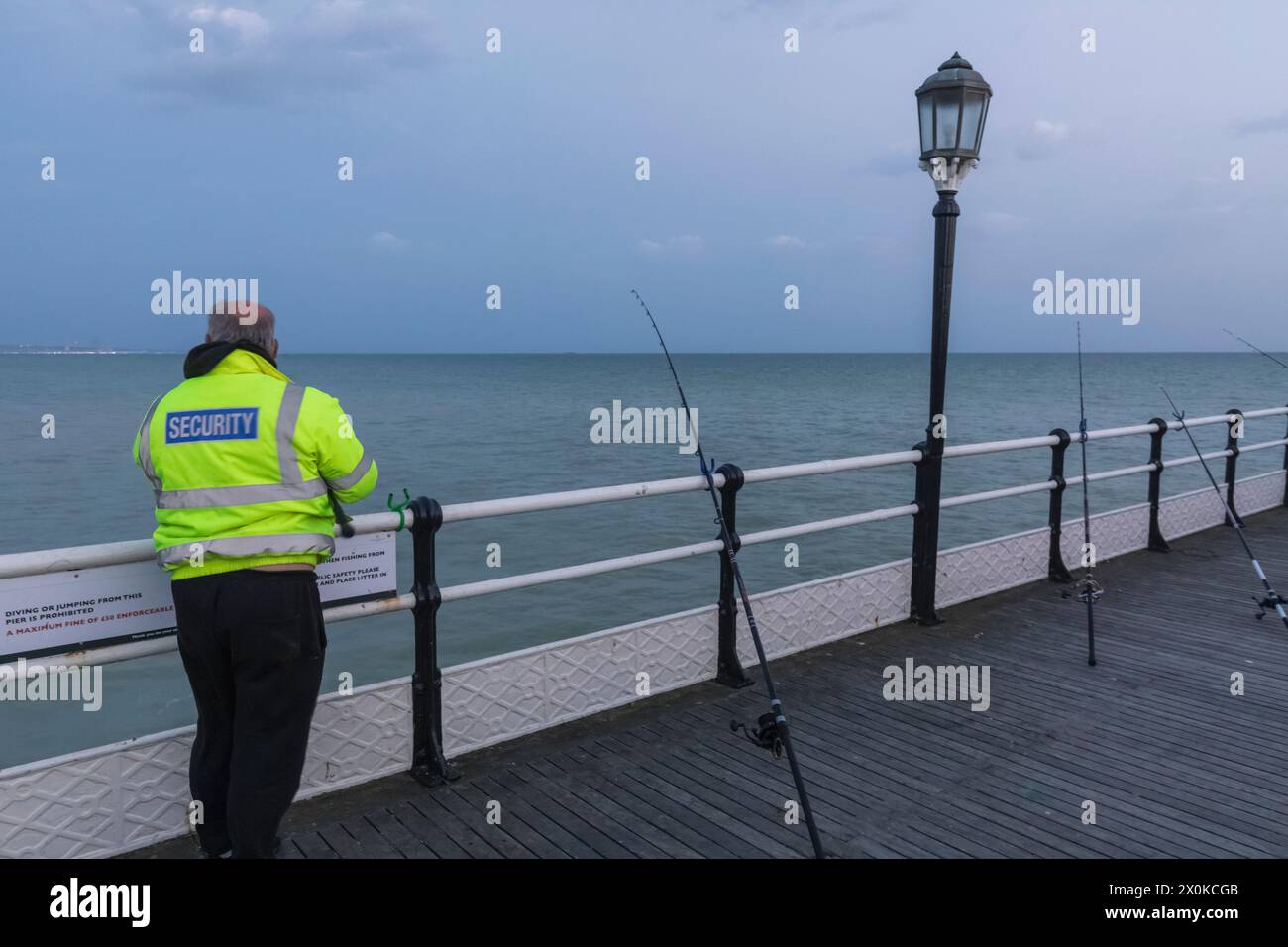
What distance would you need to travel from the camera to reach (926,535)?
6121mm

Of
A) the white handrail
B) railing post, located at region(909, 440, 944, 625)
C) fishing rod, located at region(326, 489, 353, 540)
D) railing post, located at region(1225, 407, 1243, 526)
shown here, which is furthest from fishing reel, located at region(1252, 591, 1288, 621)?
fishing rod, located at region(326, 489, 353, 540)

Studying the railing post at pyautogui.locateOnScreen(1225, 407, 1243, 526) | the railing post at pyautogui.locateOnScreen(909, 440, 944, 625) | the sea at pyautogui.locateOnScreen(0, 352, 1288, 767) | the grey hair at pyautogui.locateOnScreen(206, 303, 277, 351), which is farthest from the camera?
the sea at pyautogui.locateOnScreen(0, 352, 1288, 767)

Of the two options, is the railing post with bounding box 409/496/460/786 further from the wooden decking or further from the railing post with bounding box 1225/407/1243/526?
the railing post with bounding box 1225/407/1243/526

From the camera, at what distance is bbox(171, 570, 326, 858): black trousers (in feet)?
9.95

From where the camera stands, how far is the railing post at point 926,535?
19.7 feet

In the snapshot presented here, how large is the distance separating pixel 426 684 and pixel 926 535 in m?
3.39

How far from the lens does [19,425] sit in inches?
1750

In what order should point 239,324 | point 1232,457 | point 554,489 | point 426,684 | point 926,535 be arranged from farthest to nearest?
point 554,489, point 1232,457, point 926,535, point 426,684, point 239,324

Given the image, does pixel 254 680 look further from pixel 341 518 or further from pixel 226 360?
pixel 226 360

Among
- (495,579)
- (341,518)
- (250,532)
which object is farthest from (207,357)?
(495,579)

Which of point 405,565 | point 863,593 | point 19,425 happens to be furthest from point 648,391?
point 863,593

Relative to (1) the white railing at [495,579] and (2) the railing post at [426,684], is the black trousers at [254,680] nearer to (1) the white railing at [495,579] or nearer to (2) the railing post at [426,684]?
(1) the white railing at [495,579]
